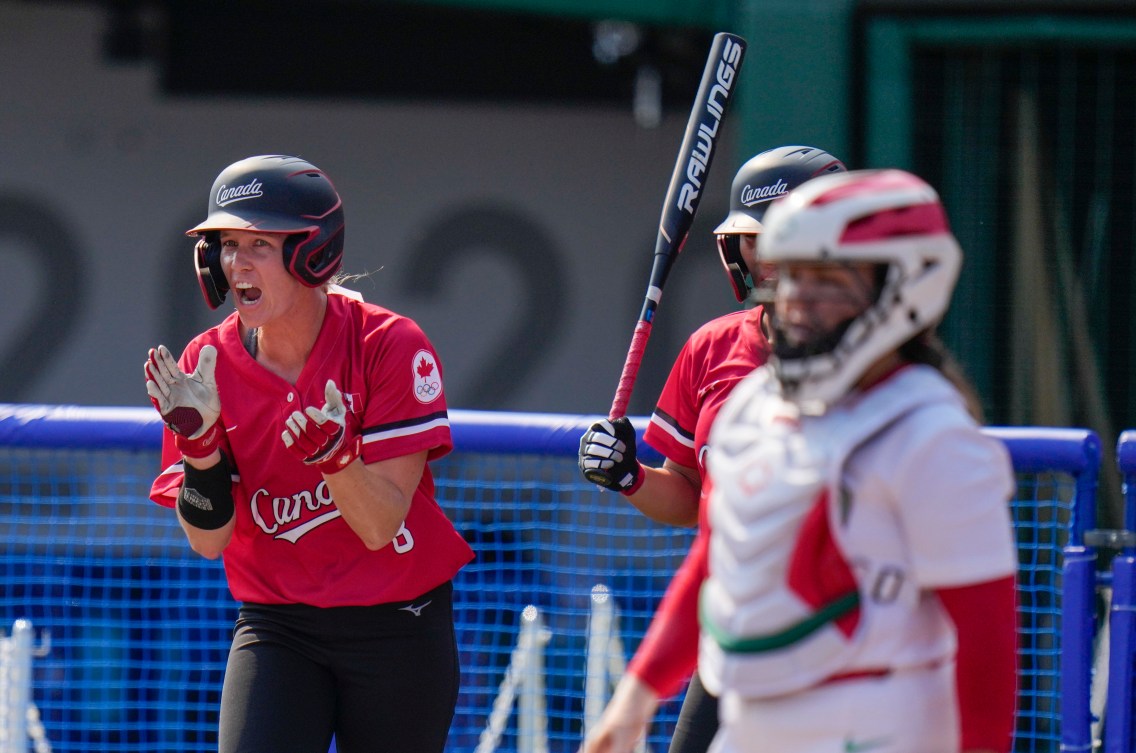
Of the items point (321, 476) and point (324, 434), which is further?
point (321, 476)

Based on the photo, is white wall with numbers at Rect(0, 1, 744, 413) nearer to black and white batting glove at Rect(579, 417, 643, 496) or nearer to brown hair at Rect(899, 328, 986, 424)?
black and white batting glove at Rect(579, 417, 643, 496)

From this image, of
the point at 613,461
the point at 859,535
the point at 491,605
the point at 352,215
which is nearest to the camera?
the point at 859,535

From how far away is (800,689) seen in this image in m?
1.95

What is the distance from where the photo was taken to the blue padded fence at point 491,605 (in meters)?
3.85

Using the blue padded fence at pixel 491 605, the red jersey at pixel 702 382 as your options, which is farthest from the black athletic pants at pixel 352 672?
the blue padded fence at pixel 491 605

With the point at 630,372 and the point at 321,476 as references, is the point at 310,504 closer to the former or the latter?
the point at 321,476

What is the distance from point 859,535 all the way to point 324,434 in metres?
1.19

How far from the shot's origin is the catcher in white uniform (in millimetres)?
1863

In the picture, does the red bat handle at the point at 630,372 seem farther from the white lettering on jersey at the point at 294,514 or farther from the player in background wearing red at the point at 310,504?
the white lettering on jersey at the point at 294,514

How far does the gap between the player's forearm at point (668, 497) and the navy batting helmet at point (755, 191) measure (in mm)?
458

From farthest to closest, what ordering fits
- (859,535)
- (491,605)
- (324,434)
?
(491,605)
(324,434)
(859,535)

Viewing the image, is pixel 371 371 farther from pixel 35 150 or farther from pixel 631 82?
pixel 35 150

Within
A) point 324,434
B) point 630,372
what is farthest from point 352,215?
point 324,434

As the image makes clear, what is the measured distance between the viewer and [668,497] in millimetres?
3246
